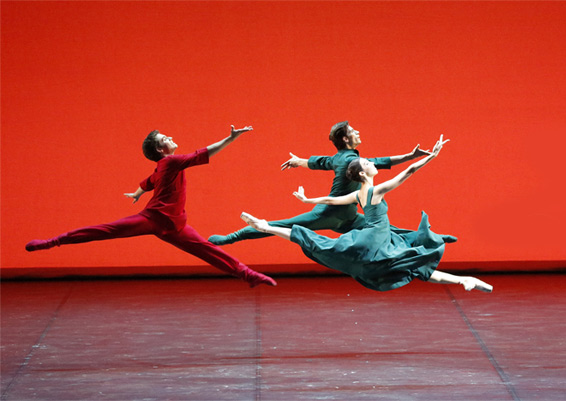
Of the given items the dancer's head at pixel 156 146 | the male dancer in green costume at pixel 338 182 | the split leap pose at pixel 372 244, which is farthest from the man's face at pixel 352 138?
the dancer's head at pixel 156 146

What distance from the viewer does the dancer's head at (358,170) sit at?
20.0 feet

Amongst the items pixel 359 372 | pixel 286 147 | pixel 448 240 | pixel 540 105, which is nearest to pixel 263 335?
pixel 359 372

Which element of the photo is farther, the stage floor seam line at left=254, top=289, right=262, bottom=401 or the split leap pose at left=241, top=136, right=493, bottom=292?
the stage floor seam line at left=254, top=289, right=262, bottom=401

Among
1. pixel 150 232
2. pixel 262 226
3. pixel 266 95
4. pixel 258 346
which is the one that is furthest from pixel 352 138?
pixel 258 346

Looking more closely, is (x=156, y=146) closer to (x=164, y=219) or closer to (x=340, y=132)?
(x=164, y=219)

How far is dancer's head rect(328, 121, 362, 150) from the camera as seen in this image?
623 centimetres

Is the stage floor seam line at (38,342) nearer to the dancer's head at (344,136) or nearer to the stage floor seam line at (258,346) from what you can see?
the stage floor seam line at (258,346)

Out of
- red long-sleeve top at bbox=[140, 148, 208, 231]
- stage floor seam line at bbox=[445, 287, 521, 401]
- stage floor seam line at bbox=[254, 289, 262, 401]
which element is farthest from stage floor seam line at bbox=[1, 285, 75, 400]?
red long-sleeve top at bbox=[140, 148, 208, 231]

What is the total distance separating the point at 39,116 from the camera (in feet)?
44.8

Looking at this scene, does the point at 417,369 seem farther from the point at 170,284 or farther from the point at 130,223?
the point at 130,223

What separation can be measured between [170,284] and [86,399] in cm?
508

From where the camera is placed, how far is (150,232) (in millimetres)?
6051

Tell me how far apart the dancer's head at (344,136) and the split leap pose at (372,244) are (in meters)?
0.19

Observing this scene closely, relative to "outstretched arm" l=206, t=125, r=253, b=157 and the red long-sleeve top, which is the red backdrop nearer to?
the red long-sleeve top
